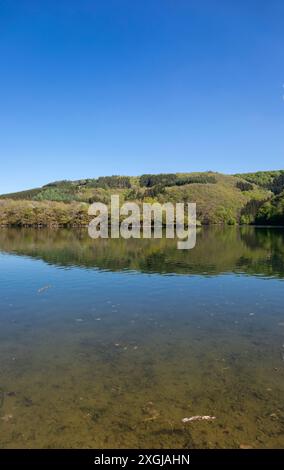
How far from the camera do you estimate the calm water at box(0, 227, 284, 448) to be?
11.1m

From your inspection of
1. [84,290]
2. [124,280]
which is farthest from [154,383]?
[124,280]

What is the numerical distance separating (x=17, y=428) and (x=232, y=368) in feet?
29.6

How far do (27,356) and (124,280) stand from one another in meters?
21.7

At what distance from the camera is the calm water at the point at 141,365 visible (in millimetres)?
11141

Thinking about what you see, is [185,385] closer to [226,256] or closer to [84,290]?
[84,290]

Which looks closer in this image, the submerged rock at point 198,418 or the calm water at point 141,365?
the calm water at point 141,365

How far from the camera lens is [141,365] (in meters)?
16.1

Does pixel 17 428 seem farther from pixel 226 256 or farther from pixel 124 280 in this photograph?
pixel 226 256

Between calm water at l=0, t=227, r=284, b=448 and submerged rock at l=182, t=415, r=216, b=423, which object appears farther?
submerged rock at l=182, t=415, r=216, b=423

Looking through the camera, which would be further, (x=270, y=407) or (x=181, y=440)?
(x=270, y=407)

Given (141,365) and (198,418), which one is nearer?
(198,418)

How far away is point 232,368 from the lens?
1580 centimetres
